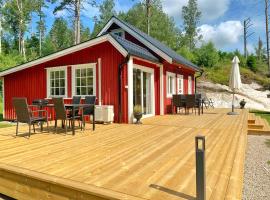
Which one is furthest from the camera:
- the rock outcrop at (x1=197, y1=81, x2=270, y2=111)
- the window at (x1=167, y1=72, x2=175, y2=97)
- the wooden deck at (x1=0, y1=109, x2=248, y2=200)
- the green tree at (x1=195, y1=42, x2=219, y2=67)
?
the green tree at (x1=195, y1=42, x2=219, y2=67)

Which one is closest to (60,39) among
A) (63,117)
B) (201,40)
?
(201,40)

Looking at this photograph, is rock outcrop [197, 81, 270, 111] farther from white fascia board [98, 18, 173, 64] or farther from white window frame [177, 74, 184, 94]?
white fascia board [98, 18, 173, 64]

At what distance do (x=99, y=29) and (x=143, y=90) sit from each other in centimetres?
3146

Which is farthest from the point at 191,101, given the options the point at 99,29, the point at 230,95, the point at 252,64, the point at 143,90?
the point at 99,29

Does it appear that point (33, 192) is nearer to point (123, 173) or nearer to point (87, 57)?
point (123, 173)

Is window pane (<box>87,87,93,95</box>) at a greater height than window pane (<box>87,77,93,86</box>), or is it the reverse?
window pane (<box>87,77,93,86</box>)

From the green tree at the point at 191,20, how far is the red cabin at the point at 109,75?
3054cm

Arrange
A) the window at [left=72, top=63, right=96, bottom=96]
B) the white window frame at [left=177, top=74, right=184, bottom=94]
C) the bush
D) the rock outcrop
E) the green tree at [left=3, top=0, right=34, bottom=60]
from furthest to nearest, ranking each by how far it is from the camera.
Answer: the green tree at [left=3, top=0, right=34, bottom=60] → the bush → the rock outcrop → the white window frame at [left=177, top=74, right=184, bottom=94] → the window at [left=72, top=63, right=96, bottom=96]

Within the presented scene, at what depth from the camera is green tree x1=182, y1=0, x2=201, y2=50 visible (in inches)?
1656

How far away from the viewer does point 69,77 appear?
10258mm

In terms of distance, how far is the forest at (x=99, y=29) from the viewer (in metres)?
24.4

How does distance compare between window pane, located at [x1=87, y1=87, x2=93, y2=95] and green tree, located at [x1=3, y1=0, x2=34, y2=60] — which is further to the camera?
green tree, located at [x1=3, y1=0, x2=34, y2=60]

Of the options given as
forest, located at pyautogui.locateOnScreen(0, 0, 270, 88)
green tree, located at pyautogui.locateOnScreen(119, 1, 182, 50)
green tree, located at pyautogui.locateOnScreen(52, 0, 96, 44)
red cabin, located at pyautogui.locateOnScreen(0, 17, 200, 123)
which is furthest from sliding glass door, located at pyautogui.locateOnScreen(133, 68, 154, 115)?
green tree, located at pyautogui.locateOnScreen(119, 1, 182, 50)

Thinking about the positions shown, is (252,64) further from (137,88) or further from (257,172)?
(257,172)
